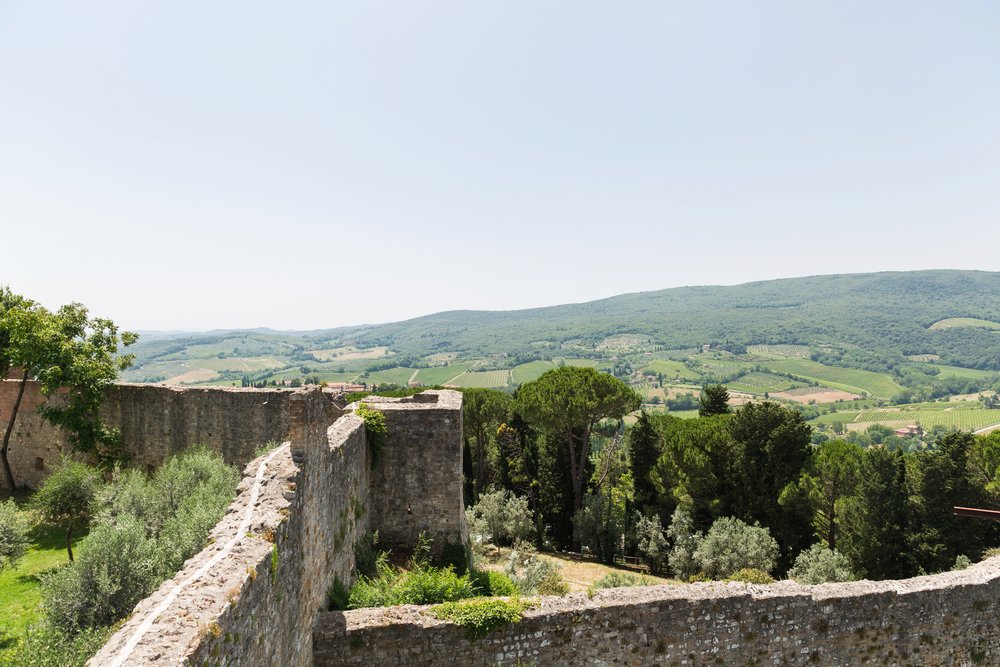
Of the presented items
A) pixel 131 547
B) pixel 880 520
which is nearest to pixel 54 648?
pixel 131 547

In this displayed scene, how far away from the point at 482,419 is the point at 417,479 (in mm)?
25965

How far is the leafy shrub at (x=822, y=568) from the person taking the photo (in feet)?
64.4

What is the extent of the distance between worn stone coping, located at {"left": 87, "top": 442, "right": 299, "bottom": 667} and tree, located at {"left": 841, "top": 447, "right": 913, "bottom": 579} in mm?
21907

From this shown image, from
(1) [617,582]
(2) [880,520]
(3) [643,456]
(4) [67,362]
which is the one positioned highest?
(4) [67,362]

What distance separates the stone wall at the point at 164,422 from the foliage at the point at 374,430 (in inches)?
83.9

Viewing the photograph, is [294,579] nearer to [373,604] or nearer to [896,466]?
[373,604]

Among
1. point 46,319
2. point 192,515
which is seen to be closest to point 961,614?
point 192,515

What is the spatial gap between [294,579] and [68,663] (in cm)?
264

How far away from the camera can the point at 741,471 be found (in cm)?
2623

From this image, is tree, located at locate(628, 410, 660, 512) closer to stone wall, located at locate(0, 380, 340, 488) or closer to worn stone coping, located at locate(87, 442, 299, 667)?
stone wall, located at locate(0, 380, 340, 488)

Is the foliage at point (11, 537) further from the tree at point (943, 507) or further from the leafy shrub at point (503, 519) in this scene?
the tree at point (943, 507)

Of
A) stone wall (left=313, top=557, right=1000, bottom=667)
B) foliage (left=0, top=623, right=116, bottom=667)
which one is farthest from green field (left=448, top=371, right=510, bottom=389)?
foliage (left=0, top=623, right=116, bottom=667)

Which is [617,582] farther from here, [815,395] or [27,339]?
[815,395]

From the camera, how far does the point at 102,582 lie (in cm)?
751
